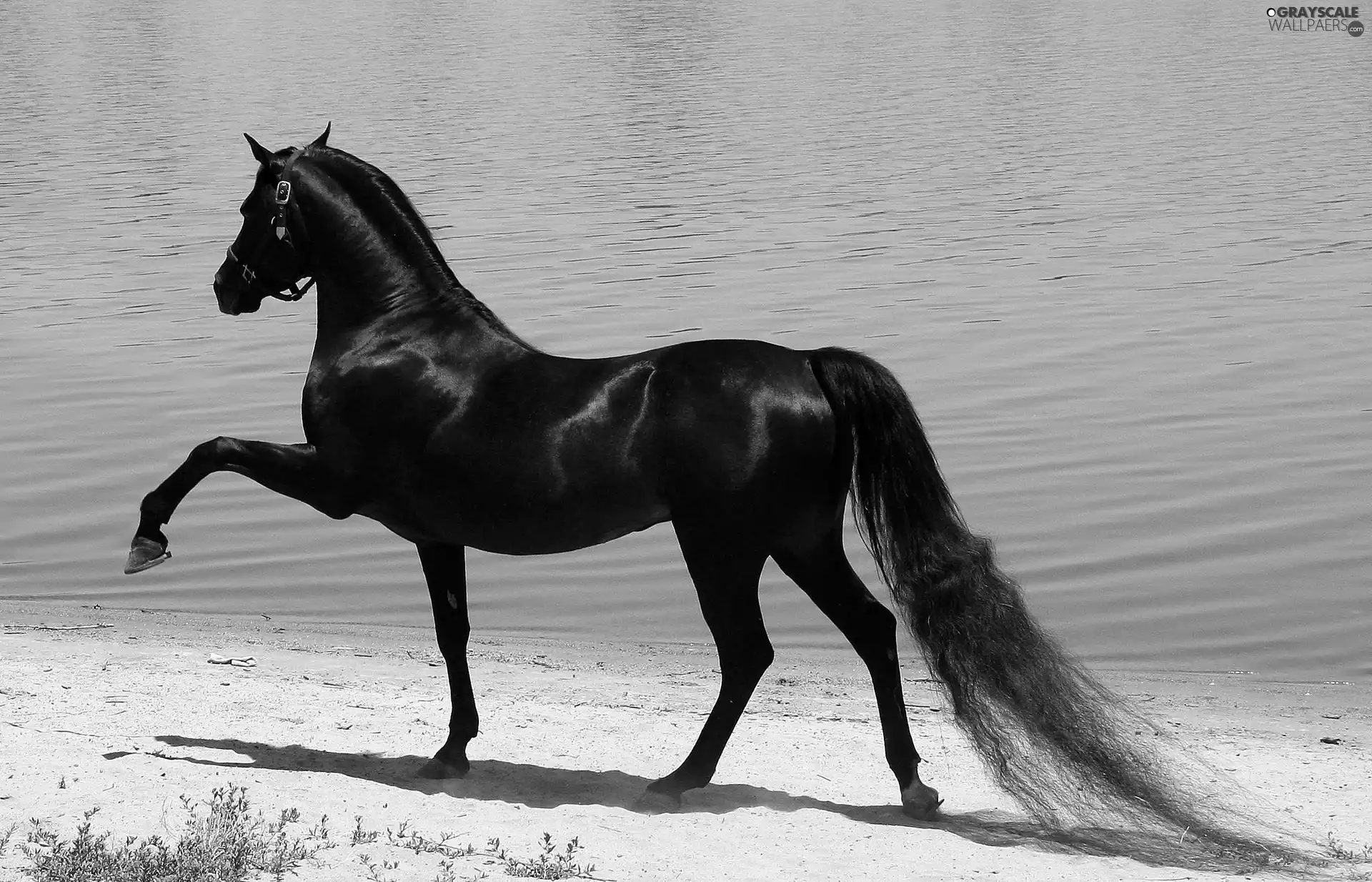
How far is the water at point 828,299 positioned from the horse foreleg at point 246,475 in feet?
10.6

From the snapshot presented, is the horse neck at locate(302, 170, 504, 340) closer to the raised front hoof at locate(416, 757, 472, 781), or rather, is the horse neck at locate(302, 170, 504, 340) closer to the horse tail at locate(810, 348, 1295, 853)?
the horse tail at locate(810, 348, 1295, 853)

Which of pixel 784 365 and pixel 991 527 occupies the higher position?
pixel 784 365

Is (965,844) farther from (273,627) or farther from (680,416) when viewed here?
(273,627)

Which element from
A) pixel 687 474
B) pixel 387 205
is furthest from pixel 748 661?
pixel 387 205

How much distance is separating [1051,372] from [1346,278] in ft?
16.9

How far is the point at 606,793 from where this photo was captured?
5891mm

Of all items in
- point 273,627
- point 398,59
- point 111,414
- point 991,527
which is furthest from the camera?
point 398,59

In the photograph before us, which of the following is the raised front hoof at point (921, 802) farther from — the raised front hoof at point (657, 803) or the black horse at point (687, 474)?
the raised front hoof at point (657, 803)

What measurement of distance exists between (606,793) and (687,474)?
128cm

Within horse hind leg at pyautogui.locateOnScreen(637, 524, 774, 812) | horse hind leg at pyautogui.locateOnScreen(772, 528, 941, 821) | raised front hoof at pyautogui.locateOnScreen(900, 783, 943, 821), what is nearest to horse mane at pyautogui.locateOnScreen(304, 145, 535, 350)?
horse hind leg at pyautogui.locateOnScreen(637, 524, 774, 812)

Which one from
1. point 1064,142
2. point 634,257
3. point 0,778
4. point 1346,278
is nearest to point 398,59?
point 1064,142

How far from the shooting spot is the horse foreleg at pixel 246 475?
18.2 ft

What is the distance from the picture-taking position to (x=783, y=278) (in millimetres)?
17562

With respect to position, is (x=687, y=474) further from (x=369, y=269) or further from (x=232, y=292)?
(x=232, y=292)
